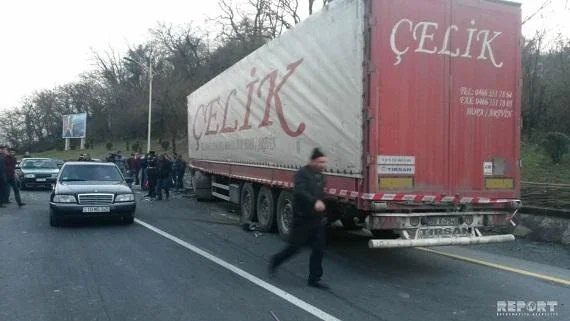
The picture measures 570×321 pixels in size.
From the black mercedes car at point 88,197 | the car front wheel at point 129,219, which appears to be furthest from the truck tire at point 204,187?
the car front wheel at point 129,219

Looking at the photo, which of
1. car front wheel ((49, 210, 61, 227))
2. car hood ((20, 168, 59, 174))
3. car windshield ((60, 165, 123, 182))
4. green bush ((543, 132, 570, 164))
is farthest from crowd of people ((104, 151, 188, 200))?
green bush ((543, 132, 570, 164))

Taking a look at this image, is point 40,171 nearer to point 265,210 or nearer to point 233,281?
point 265,210

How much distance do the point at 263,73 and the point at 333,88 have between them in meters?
3.33

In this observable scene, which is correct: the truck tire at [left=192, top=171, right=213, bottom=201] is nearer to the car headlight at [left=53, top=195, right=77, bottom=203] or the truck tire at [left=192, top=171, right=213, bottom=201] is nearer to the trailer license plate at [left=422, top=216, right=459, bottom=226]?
the car headlight at [left=53, top=195, right=77, bottom=203]

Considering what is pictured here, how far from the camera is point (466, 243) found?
7117 mm

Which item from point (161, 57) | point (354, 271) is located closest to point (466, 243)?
point (354, 271)

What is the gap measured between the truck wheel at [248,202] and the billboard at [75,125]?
58532 mm

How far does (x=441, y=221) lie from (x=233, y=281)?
9.49 feet

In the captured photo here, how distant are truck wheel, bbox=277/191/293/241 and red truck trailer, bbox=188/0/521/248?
3.61 feet

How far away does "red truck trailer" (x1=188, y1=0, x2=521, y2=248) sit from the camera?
22.9ft

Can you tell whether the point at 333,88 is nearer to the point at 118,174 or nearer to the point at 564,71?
the point at 118,174

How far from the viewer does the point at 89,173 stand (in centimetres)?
1214

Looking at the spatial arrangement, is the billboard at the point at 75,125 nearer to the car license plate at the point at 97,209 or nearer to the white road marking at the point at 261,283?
the car license plate at the point at 97,209

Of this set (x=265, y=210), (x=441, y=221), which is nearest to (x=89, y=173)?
(x=265, y=210)
